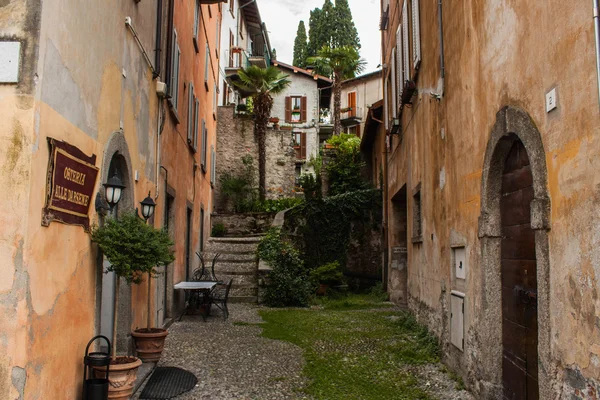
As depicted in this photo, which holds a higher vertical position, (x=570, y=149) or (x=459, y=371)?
(x=570, y=149)

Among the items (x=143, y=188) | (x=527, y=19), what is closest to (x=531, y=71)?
(x=527, y=19)

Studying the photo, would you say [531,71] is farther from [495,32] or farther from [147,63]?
[147,63]

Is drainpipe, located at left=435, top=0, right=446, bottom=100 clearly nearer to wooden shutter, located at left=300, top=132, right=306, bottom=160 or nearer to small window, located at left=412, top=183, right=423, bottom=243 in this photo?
small window, located at left=412, top=183, right=423, bottom=243

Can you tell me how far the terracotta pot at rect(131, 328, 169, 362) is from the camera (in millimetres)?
6316

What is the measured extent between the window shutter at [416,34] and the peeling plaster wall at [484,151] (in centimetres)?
9

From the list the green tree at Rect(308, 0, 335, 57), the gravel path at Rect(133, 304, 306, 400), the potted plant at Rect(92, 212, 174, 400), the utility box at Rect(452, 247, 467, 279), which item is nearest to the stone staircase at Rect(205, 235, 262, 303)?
the gravel path at Rect(133, 304, 306, 400)

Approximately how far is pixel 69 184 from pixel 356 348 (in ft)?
16.2

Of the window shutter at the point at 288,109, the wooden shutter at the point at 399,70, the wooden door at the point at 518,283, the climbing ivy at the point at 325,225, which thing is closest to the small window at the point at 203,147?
the climbing ivy at the point at 325,225

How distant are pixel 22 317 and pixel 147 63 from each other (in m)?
4.39

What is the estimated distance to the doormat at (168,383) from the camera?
537 centimetres

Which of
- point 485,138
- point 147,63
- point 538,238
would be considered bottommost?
point 538,238

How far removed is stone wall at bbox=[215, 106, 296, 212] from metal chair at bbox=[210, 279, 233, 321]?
956 centimetres

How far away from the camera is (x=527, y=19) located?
387 centimetres

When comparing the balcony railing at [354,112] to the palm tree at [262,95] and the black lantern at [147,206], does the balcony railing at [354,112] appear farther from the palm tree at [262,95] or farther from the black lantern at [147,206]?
the black lantern at [147,206]
